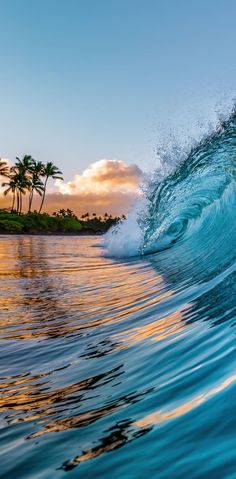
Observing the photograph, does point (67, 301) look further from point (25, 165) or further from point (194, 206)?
point (25, 165)

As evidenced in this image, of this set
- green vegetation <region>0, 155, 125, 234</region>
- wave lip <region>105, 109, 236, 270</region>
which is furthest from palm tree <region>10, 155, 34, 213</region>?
wave lip <region>105, 109, 236, 270</region>

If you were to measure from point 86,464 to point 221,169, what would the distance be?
8.04 meters

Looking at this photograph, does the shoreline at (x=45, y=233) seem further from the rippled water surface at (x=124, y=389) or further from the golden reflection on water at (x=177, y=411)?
the golden reflection on water at (x=177, y=411)

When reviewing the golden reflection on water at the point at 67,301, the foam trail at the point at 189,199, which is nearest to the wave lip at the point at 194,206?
the foam trail at the point at 189,199

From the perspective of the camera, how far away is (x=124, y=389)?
1.65 m

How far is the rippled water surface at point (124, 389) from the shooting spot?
109 centimetres

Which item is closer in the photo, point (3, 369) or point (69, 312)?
Result: point (3, 369)

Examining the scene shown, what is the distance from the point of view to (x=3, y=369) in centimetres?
228

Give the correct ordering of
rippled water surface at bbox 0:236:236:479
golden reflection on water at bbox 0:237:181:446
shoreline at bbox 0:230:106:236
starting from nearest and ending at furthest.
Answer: rippled water surface at bbox 0:236:236:479
golden reflection on water at bbox 0:237:181:446
shoreline at bbox 0:230:106:236

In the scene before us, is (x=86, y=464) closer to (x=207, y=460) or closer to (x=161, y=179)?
(x=207, y=460)

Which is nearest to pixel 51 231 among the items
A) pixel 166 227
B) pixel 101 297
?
pixel 166 227

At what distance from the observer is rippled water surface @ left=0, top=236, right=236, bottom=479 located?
3.56 feet

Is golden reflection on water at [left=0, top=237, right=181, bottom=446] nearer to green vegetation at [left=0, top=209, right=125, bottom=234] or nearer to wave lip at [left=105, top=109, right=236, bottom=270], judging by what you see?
wave lip at [left=105, top=109, right=236, bottom=270]

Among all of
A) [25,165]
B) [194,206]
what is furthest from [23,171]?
[194,206]
